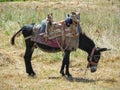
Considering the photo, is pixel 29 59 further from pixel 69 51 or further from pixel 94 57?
pixel 94 57

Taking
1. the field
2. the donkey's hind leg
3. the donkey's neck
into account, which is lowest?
the field

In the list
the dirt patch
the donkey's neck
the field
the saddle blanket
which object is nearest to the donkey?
the donkey's neck

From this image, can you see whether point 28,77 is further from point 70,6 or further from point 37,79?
point 70,6

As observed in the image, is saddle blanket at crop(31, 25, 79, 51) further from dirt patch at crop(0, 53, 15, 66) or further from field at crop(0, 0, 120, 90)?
dirt patch at crop(0, 53, 15, 66)

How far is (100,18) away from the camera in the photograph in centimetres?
1820

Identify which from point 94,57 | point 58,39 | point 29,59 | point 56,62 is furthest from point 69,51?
point 56,62

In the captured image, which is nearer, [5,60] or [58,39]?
[58,39]

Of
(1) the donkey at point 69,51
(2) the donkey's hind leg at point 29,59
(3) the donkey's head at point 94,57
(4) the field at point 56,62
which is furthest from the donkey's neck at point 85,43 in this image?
(2) the donkey's hind leg at point 29,59

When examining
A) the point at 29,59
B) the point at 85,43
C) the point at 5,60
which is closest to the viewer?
the point at 85,43

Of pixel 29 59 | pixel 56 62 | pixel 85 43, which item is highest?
pixel 85 43

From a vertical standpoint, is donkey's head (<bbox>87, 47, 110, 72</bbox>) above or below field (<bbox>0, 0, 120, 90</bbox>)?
above

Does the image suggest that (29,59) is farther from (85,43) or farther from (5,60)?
(85,43)

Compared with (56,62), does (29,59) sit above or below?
above

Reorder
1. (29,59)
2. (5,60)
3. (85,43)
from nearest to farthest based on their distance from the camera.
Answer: (85,43), (29,59), (5,60)
